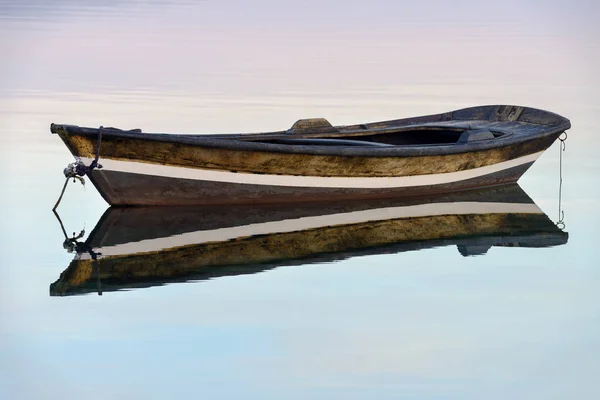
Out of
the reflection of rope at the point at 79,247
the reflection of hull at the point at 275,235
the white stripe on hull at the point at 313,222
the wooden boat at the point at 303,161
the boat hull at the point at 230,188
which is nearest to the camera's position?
the reflection of hull at the point at 275,235

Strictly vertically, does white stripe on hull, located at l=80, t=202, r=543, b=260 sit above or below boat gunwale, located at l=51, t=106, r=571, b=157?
below

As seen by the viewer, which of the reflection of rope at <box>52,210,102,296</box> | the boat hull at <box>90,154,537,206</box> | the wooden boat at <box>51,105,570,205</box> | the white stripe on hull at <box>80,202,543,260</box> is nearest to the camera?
the reflection of rope at <box>52,210,102,296</box>

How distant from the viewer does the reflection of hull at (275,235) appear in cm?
1172

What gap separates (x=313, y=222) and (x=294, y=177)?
2.62 ft

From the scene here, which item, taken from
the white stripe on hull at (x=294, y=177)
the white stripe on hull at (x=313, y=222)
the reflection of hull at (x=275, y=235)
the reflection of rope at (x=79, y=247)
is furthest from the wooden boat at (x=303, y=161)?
the reflection of rope at (x=79, y=247)

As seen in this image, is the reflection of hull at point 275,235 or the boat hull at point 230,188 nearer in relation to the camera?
the reflection of hull at point 275,235

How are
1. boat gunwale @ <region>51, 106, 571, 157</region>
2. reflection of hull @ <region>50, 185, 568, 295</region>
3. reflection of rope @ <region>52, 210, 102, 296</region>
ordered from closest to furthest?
reflection of hull @ <region>50, 185, 568, 295</region>
reflection of rope @ <region>52, 210, 102, 296</region>
boat gunwale @ <region>51, 106, 571, 157</region>

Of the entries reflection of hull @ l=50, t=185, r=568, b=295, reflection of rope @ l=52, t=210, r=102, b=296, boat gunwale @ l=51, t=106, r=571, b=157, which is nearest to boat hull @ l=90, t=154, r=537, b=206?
reflection of hull @ l=50, t=185, r=568, b=295

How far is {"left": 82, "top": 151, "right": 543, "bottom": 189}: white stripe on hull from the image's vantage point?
45.0 ft

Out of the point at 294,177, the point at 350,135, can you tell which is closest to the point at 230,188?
the point at 294,177

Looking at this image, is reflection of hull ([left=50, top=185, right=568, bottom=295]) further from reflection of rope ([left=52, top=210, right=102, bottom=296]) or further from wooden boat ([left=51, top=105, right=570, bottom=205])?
wooden boat ([left=51, top=105, right=570, bottom=205])

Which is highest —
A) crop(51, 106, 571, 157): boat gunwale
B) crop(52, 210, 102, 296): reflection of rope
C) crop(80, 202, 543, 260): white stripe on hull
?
crop(51, 106, 571, 157): boat gunwale

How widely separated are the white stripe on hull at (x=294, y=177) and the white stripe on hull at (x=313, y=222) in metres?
0.38

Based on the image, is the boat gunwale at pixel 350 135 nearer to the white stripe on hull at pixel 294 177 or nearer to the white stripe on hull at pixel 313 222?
the white stripe on hull at pixel 294 177
